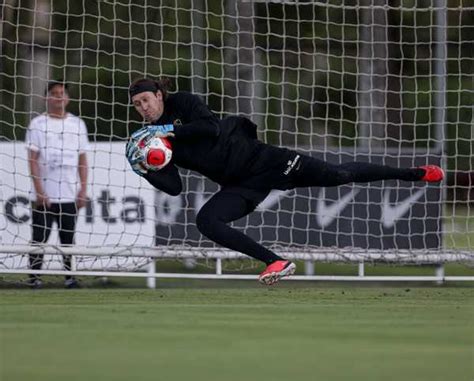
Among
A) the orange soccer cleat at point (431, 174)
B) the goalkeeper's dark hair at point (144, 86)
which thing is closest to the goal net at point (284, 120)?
the orange soccer cleat at point (431, 174)

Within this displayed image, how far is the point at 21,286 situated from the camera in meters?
11.3

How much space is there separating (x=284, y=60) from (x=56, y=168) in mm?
3176

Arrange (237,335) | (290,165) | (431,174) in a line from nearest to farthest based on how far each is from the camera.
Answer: (237,335), (290,165), (431,174)

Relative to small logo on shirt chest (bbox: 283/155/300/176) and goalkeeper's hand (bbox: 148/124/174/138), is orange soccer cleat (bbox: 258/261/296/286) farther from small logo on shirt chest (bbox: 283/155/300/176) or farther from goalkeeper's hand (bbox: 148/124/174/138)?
goalkeeper's hand (bbox: 148/124/174/138)

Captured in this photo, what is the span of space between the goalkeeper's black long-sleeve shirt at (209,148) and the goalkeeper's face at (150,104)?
7cm

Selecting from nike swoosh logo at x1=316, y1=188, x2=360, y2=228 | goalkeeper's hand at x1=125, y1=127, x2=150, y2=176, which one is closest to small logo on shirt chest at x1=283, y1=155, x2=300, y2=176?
goalkeeper's hand at x1=125, y1=127, x2=150, y2=176

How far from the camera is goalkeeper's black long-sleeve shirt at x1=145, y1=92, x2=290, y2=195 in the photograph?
29.0 ft

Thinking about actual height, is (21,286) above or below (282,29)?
below

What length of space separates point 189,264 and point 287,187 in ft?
10.4

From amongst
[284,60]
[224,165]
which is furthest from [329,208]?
[224,165]

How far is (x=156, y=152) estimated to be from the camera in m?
8.62

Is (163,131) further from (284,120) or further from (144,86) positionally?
(284,120)

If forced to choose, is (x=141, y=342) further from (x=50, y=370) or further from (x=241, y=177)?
(x=241, y=177)

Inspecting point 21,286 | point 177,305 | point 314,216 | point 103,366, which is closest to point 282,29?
point 314,216
